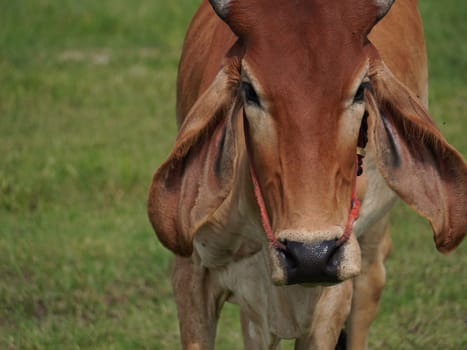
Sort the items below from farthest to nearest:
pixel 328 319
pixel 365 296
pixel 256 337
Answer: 1. pixel 365 296
2. pixel 256 337
3. pixel 328 319

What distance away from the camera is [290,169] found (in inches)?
150

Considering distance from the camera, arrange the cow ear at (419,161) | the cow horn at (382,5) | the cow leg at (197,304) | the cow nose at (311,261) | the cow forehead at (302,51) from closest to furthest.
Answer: the cow nose at (311,261)
the cow forehead at (302,51)
the cow horn at (382,5)
the cow ear at (419,161)
the cow leg at (197,304)

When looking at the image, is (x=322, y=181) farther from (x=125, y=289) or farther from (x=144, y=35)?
(x=144, y=35)

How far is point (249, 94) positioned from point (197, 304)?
1.25 metres

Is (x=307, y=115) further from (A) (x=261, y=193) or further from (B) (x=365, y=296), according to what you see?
(B) (x=365, y=296)

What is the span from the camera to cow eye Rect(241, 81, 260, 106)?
12.8 ft

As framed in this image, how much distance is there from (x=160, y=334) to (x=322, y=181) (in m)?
2.42

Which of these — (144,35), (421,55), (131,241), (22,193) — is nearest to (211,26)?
(421,55)

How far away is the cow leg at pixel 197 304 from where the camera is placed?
4.89 metres

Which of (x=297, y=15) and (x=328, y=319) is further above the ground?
(x=297, y=15)

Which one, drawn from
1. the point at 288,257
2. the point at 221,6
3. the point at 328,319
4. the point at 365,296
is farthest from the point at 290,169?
the point at 365,296

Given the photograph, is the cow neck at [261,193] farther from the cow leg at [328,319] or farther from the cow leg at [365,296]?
the cow leg at [365,296]

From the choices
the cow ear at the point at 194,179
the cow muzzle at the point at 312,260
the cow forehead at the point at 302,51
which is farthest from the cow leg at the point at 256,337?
the cow forehead at the point at 302,51

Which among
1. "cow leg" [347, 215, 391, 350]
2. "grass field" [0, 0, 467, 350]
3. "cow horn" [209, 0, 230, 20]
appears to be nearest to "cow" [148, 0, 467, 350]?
"cow horn" [209, 0, 230, 20]
